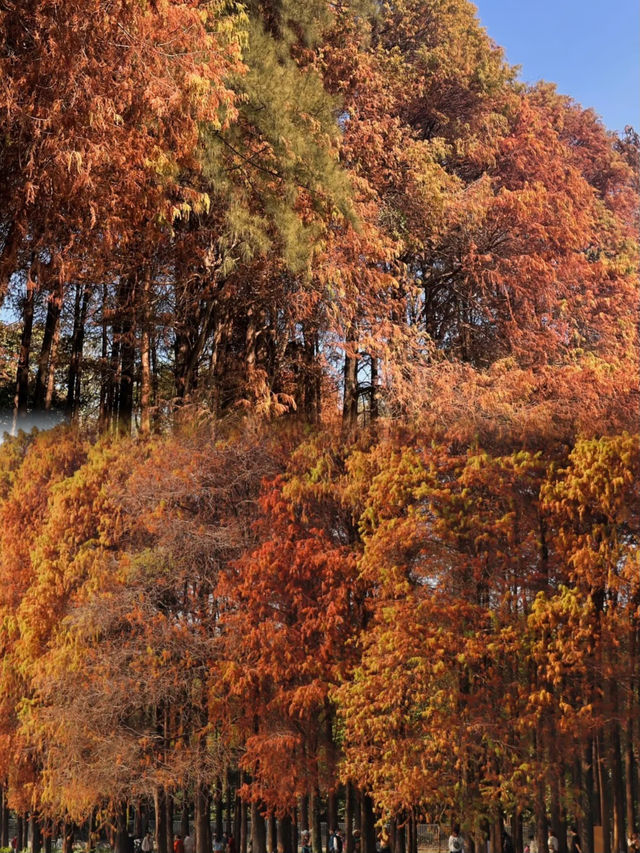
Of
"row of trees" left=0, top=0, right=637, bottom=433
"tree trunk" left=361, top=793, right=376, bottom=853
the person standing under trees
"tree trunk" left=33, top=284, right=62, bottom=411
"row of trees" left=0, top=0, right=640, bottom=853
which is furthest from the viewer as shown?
"tree trunk" left=33, top=284, right=62, bottom=411

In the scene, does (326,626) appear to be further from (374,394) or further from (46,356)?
(46,356)

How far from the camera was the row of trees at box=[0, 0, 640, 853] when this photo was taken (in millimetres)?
9297

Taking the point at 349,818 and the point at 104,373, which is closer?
the point at 104,373

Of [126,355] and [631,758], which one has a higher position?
[126,355]

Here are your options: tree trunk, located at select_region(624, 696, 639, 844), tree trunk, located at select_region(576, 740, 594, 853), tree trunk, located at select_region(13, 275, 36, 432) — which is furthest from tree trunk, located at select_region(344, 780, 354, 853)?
tree trunk, located at select_region(13, 275, 36, 432)

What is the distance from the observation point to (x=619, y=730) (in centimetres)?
909

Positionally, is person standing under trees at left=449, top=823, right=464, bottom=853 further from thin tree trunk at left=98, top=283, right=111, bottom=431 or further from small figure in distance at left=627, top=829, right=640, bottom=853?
thin tree trunk at left=98, top=283, right=111, bottom=431

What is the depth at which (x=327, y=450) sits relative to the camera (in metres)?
11.7

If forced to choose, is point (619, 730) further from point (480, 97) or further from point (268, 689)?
point (480, 97)

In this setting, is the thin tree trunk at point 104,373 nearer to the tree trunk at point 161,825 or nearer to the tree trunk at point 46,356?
the tree trunk at point 46,356

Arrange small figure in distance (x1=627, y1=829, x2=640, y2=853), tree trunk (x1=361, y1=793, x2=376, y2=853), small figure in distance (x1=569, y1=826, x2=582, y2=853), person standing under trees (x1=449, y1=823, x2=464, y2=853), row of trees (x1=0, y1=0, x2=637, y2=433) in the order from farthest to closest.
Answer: tree trunk (x1=361, y1=793, x2=376, y2=853), person standing under trees (x1=449, y1=823, x2=464, y2=853), small figure in distance (x1=569, y1=826, x2=582, y2=853), small figure in distance (x1=627, y1=829, x2=640, y2=853), row of trees (x1=0, y1=0, x2=637, y2=433)

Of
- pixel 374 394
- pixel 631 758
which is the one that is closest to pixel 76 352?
pixel 374 394

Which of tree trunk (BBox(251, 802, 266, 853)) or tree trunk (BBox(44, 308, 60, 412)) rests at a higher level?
tree trunk (BBox(44, 308, 60, 412))

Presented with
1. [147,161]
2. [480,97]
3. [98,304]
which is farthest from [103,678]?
[480,97]
